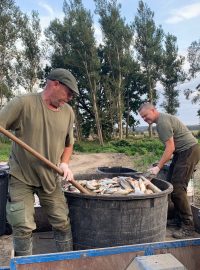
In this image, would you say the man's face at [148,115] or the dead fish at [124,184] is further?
the man's face at [148,115]

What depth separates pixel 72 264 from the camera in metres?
2.96

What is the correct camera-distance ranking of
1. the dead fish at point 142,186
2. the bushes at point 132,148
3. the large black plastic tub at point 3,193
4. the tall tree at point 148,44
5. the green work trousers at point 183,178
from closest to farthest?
1. the dead fish at point 142,186
2. the green work trousers at point 183,178
3. the large black plastic tub at point 3,193
4. the bushes at point 132,148
5. the tall tree at point 148,44

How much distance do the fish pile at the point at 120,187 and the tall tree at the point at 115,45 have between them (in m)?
29.1

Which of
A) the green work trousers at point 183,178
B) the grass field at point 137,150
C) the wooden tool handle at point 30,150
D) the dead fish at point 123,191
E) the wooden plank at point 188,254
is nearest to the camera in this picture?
the wooden plank at point 188,254

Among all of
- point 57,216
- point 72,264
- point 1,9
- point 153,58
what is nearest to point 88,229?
point 57,216

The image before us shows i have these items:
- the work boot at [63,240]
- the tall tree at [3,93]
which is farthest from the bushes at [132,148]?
the work boot at [63,240]

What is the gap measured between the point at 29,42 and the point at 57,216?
3115cm

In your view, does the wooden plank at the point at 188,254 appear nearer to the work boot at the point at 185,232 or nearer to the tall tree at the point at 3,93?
the work boot at the point at 185,232

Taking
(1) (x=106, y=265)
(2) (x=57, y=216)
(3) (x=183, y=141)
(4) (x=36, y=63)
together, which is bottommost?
(1) (x=106, y=265)

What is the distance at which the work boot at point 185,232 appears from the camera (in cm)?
482

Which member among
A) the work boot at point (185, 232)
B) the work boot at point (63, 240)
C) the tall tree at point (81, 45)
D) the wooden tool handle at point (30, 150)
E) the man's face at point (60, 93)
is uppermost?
the tall tree at point (81, 45)

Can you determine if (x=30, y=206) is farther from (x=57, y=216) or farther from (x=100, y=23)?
(x=100, y=23)

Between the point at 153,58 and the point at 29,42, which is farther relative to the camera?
the point at 153,58

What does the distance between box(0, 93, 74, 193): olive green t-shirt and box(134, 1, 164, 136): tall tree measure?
109 feet
